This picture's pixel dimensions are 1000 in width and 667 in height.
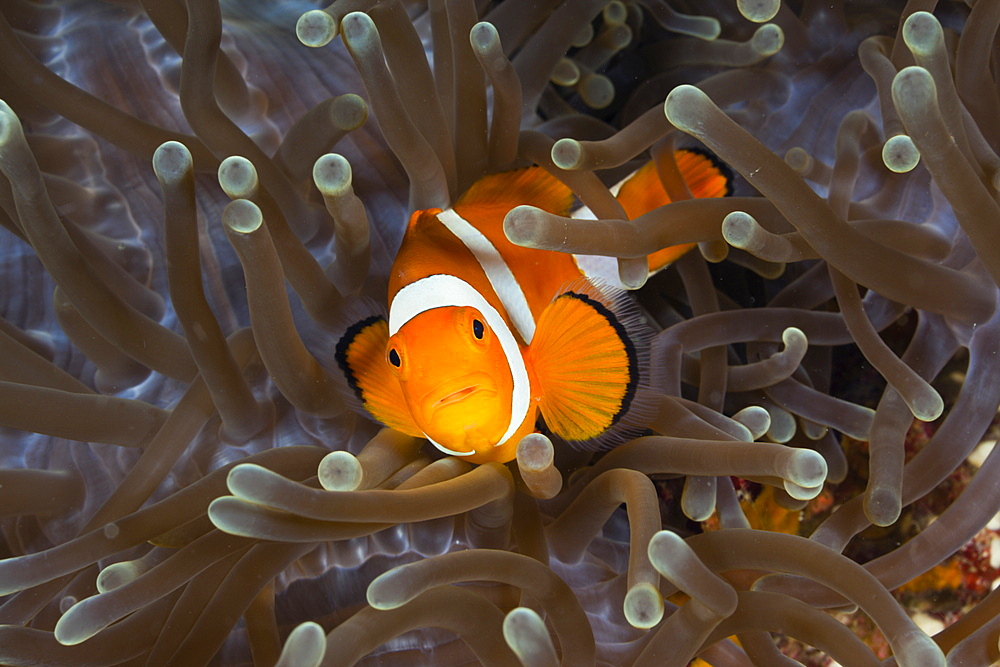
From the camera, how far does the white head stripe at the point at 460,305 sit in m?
0.82

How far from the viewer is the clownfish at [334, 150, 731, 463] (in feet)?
2.50

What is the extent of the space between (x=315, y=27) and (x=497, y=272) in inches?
13.4

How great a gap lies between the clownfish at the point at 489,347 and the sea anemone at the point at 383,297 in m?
0.04

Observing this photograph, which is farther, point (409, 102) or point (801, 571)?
point (409, 102)

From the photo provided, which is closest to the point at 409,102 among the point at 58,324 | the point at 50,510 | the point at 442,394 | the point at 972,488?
the point at 442,394

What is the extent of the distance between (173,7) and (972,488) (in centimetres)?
109

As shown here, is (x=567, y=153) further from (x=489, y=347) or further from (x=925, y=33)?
(x=925, y=33)

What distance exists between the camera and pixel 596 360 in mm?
825

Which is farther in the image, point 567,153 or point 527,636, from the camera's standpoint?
point 567,153

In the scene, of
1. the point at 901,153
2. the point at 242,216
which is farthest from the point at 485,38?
the point at 901,153

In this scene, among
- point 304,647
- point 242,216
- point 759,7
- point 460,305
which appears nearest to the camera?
point 304,647

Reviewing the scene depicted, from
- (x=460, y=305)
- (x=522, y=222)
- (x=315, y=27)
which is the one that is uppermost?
(x=315, y=27)

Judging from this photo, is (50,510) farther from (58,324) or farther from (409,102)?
(409,102)

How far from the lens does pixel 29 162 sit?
0.80 m
